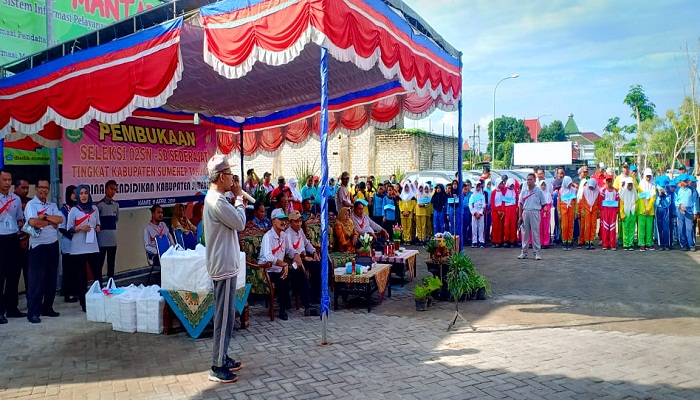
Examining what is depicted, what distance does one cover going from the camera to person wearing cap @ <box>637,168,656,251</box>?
1127 cm

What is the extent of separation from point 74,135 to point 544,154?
32991mm

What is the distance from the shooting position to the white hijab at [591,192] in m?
11.7

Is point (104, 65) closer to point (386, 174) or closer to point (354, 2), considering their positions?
point (354, 2)

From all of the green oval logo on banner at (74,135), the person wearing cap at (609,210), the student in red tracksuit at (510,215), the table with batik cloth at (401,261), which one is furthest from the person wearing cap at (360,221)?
the person wearing cap at (609,210)

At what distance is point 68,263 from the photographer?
7.21m

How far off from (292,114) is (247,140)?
70.6 inches

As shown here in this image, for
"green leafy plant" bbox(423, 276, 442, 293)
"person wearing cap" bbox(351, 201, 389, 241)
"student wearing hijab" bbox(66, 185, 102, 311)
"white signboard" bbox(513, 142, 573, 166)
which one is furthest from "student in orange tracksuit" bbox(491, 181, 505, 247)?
"white signboard" bbox(513, 142, 573, 166)

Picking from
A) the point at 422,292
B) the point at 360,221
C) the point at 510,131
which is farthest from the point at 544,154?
the point at 422,292

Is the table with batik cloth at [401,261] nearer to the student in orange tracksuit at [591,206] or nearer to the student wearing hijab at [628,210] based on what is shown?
the student in orange tracksuit at [591,206]

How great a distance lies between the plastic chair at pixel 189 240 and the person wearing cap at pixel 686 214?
10.4 m

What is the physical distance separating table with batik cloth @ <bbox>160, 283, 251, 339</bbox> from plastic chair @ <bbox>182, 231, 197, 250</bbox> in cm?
245

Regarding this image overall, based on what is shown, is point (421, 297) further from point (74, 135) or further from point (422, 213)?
point (422, 213)

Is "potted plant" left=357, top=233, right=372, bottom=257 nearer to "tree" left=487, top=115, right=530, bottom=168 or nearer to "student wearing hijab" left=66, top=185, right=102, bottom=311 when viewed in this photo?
"student wearing hijab" left=66, top=185, right=102, bottom=311

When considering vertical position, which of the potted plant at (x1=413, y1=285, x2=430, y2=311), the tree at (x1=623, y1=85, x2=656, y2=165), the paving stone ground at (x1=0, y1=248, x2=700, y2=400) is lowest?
the paving stone ground at (x1=0, y1=248, x2=700, y2=400)
